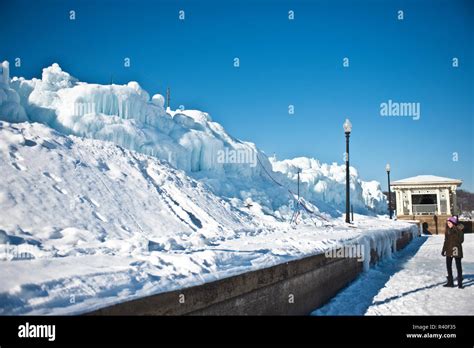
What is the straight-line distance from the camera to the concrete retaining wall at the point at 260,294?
347 cm

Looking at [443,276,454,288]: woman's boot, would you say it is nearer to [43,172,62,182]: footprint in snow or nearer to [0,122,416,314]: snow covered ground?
[0,122,416,314]: snow covered ground

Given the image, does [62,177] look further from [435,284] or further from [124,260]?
[435,284]

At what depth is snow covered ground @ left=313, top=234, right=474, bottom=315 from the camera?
676cm

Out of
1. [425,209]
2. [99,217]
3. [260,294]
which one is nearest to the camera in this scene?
[260,294]

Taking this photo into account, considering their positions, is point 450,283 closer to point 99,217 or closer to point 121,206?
point 99,217

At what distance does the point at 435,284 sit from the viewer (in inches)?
355

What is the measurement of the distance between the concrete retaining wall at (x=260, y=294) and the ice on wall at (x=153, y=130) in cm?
2484

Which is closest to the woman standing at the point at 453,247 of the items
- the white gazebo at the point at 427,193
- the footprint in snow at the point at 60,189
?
the footprint in snow at the point at 60,189

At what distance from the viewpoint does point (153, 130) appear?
116ft

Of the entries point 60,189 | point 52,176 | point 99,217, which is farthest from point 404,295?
point 52,176

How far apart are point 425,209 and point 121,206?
110 ft
